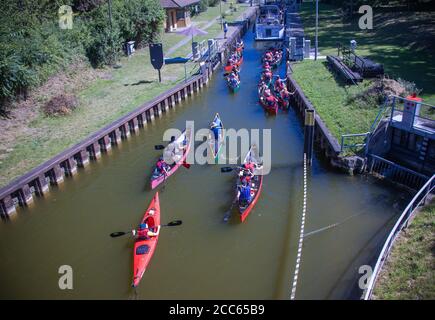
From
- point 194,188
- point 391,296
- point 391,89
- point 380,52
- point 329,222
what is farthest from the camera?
point 380,52

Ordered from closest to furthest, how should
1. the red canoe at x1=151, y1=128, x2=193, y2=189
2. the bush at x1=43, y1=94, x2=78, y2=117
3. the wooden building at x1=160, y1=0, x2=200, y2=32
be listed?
1. the red canoe at x1=151, y1=128, x2=193, y2=189
2. the bush at x1=43, y1=94, x2=78, y2=117
3. the wooden building at x1=160, y1=0, x2=200, y2=32

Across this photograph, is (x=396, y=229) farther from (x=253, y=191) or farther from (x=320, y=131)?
(x=320, y=131)

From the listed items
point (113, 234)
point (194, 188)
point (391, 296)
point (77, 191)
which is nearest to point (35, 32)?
point (77, 191)

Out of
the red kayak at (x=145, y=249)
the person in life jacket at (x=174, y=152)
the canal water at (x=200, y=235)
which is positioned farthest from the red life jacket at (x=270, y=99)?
the red kayak at (x=145, y=249)

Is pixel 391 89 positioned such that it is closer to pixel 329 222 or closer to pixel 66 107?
pixel 329 222

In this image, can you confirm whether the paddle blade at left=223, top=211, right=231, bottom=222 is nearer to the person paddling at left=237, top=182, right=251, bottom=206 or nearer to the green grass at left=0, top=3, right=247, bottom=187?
the person paddling at left=237, top=182, right=251, bottom=206

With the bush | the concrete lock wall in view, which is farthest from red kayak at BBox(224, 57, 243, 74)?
the bush
